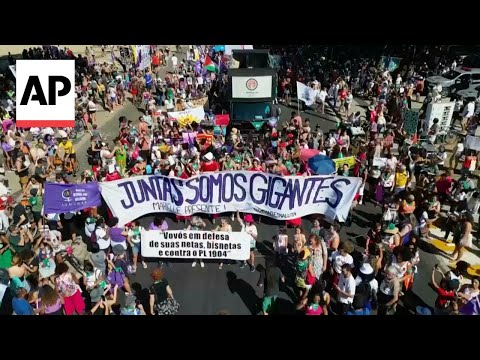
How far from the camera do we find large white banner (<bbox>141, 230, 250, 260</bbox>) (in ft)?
32.0

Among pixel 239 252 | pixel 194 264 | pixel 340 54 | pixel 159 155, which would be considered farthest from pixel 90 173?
pixel 340 54

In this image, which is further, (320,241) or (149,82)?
(149,82)

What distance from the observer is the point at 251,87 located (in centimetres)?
1847

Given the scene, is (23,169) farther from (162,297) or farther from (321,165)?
(321,165)

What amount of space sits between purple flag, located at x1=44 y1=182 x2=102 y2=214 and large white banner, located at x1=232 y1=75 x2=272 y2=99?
9.31m

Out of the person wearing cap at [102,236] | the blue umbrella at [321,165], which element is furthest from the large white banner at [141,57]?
the person wearing cap at [102,236]

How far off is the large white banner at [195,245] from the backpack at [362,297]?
252 cm

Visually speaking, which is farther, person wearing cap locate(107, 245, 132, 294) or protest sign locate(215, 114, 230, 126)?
protest sign locate(215, 114, 230, 126)

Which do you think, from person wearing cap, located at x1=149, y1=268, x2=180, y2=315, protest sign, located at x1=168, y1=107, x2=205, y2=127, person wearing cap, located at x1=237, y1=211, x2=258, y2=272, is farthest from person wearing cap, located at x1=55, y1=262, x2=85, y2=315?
protest sign, located at x1=168, y1=107, x2=205, y2=127

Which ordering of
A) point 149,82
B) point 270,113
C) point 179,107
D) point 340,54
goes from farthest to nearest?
1. point 340,54
2. point 149,82
3. point 179,107
4. point 270,113

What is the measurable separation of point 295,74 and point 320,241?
16590 mm

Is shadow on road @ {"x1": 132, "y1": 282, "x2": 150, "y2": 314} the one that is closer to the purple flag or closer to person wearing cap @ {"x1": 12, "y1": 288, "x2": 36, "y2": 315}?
person wearing cap @ {"x1": 12, "y1": 288, "x2": 36, "y2": 315}

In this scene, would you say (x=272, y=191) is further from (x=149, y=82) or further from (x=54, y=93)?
(x=149, y=82)

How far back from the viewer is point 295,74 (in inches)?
957
